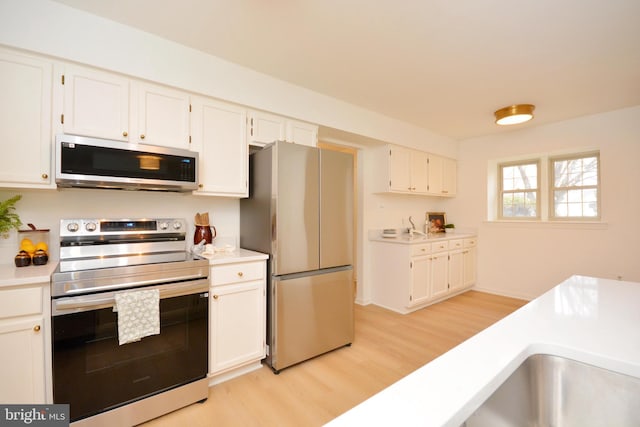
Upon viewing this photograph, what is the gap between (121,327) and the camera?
161 centimetres

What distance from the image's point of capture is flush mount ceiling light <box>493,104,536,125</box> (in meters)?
3.25

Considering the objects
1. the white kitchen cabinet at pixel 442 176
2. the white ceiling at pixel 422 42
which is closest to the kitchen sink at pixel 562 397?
the white ceiling at pixel 422 42

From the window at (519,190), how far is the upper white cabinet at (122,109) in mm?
4667

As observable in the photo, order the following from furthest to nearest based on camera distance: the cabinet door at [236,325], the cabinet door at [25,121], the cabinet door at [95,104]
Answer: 1. the cabinet door at [236,325]
2. the cabinet door at [95,104]
3. the cabinet door at [25,121]

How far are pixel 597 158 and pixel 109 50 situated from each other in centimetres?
533

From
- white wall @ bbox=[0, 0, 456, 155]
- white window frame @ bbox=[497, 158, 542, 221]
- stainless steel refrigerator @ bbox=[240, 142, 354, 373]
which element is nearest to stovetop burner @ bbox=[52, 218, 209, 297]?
stainless steel refrigerator @ bbox=[240, 142, 354, 373]

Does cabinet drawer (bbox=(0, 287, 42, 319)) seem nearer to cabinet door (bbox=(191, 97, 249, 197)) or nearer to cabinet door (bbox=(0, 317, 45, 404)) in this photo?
cabinet door (bbox=(0, 317, 45, 404))

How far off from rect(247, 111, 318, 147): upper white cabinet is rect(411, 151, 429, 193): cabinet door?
72.4 inches

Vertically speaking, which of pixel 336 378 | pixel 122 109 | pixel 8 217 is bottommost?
pixel 336 378

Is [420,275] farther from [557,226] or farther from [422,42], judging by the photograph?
[422,42]

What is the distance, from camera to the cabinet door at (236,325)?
2.04 m

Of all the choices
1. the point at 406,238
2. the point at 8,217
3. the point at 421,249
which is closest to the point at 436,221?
the point at 406,238

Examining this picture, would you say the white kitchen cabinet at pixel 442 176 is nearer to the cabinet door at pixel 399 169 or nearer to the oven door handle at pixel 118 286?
the cabinet door at pixel 399 169

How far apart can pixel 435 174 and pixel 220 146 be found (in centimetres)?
341
